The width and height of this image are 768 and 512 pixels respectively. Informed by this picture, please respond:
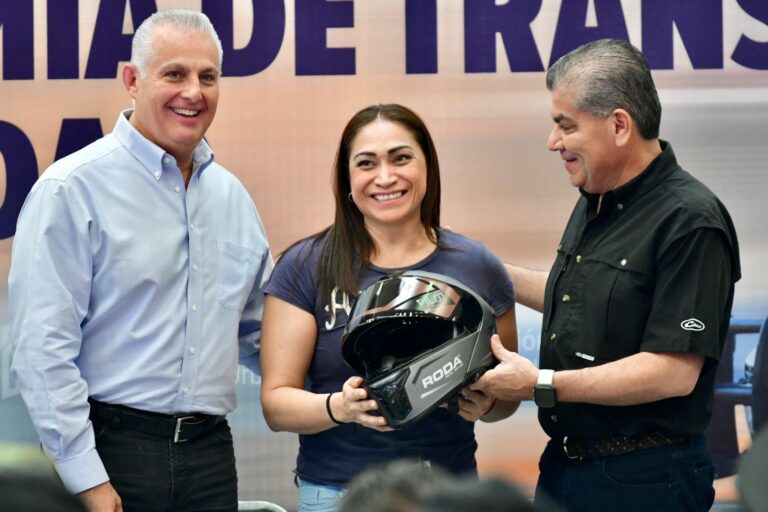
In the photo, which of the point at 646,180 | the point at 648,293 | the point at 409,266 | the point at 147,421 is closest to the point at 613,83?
the point at 646,180

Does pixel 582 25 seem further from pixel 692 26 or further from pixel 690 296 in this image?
pixel 690 296

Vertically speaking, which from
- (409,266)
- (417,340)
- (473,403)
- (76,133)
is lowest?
(473,403)

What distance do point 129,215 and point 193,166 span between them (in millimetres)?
267

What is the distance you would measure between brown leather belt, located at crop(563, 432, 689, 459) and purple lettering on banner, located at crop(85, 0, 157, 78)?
2.04 meters

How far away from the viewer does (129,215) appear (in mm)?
2799

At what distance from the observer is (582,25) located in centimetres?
388

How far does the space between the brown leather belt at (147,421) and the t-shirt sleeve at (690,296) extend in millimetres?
1107

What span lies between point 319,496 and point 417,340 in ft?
1.46

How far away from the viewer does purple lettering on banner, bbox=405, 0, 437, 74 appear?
3.86 metres

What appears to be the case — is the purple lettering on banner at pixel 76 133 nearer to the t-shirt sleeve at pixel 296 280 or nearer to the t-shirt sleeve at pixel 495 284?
the t-shirt sleeve at pixel 296 280

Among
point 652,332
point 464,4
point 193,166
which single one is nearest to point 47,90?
point 193,166

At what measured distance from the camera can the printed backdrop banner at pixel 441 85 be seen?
387 cm

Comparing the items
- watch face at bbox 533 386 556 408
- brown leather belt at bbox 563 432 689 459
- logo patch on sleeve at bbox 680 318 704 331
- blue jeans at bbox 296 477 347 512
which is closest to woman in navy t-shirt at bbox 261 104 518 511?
blue jeans at bbox 296 477 347 512

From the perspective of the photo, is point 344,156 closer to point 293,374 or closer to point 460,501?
point 293,374
